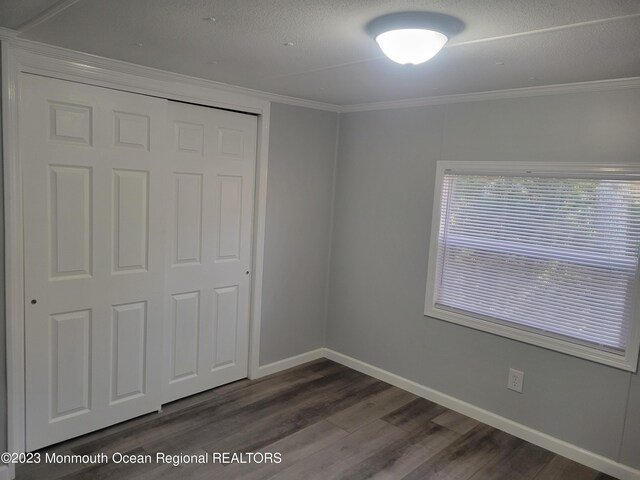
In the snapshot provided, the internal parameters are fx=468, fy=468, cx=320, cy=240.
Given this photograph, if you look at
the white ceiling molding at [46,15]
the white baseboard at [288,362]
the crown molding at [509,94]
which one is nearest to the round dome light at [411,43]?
the white ceiling molding at [46,15]

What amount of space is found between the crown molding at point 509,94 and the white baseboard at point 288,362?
2176mm

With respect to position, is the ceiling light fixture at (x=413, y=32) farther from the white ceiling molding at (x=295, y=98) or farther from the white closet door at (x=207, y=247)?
the white closet door at (x=207, y=247)

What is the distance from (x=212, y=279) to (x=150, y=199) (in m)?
0.77

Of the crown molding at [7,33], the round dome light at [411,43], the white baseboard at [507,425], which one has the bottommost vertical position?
the white baseboard at [507,425]

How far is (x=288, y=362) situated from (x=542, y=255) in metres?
2.22

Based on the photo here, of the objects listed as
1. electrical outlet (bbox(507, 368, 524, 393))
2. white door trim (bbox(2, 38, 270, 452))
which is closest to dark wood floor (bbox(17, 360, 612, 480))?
electrical outlet (bbox(507, 368, 524, 393))

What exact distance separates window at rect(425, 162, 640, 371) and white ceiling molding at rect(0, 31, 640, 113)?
1.48 feet

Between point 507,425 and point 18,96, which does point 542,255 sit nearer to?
point 507,425

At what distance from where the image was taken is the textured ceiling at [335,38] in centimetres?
168

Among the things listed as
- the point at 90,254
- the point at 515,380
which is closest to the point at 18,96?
the point at 90,254

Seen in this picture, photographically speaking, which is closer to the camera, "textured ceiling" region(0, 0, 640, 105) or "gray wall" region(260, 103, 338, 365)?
"textured ceiling" region(0, 0, 640, 105)

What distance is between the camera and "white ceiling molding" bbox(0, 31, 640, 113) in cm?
244

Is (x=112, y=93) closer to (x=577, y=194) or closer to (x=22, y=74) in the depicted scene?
(x=22, y=74)

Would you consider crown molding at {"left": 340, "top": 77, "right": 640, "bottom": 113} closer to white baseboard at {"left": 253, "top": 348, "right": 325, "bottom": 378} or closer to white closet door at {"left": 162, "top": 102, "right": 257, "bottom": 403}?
white closet door at {"left": 162, "top": 102, "right": 257, "bottom": 403}
